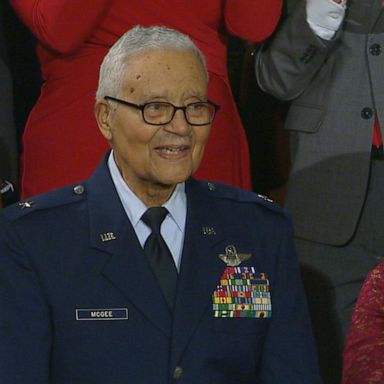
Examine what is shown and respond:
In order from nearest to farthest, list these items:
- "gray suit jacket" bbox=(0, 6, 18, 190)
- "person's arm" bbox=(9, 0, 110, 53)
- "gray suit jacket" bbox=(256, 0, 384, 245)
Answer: "person's arm" bbox=(9, 0, 110, 53) < "gray suit jacket" bbox=(0, 6, 18, 190) < "gray suit jacket" bbox=(256, 0, 384, 245)

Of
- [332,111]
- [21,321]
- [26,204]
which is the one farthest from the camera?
[332,111]

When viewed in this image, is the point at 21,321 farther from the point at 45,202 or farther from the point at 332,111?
the point at 332,111

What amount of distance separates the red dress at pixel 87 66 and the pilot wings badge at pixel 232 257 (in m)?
0.53

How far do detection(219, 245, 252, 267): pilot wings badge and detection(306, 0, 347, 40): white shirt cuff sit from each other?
0.79 meters

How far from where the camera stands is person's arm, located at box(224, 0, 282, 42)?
292 cm

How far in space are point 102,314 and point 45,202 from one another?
9.7 inches

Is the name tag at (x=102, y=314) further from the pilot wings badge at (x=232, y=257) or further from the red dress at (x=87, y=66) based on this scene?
the red dress at (x=87, y=66)

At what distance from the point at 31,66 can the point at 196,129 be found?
0.92 metres

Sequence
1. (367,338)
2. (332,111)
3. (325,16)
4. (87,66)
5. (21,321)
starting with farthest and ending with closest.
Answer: (332,111)
(325,16)
(87,66)
(367,338)
(21,321)

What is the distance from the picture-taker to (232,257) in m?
2.42

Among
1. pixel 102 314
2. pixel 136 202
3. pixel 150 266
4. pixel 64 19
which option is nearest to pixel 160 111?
pixel 136 202

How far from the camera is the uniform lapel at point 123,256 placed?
7.52 ft

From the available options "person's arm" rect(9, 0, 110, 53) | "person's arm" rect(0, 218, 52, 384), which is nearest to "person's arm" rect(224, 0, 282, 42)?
"person's arm" rect(9, 0, 110, 53)

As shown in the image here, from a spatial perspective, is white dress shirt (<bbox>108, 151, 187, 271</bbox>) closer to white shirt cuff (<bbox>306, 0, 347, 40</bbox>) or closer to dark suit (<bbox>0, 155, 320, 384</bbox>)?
dark suit (<bbox>0, 155, 320, 384</bbox>)
